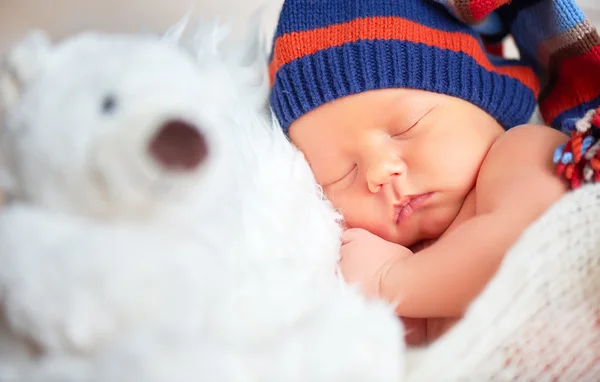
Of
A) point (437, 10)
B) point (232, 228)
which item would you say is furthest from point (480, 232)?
point (437, 10)

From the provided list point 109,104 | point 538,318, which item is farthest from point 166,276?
point 538,318

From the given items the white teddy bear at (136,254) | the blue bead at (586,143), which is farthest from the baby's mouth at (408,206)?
the white teddy bear at (136,254)

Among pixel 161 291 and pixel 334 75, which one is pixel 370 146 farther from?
pixel 161 291

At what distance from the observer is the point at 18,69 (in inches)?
18.4

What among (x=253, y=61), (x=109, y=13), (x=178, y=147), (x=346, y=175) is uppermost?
(x=109, y=13)

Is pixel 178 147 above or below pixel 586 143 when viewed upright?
above

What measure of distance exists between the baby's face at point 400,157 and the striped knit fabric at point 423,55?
0.03m

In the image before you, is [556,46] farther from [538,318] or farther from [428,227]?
[538,318]

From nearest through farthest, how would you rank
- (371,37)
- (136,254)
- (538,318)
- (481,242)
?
(136,254), (538,318), (481,242), (371,37)

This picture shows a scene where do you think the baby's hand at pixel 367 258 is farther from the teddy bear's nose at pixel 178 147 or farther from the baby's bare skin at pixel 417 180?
the teddy bear's nose at pixel 178 147

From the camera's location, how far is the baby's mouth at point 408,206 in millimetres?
807

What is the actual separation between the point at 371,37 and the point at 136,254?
0.57 meters

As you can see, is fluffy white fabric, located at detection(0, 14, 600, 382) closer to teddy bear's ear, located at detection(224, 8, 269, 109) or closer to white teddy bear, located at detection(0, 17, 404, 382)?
white teddy bear, located at detection(0, 17, 404, 382)

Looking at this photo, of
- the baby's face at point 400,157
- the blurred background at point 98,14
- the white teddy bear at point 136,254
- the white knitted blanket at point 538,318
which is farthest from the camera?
the blurred background at point 98,14
